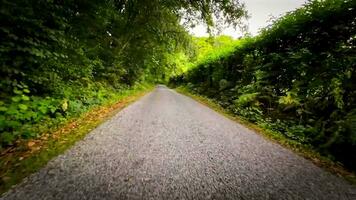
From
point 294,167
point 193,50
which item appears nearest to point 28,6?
point 294,167

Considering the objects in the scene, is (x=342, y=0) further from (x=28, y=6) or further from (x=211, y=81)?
(x=211, y=81)

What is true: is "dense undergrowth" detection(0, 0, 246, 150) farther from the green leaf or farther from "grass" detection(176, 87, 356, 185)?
"grass" detection(176, 87, 356, 185)

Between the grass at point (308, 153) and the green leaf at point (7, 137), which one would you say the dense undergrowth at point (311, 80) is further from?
the green leaf at point (7, 137)

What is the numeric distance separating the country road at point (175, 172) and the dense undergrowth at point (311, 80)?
106 centimetres

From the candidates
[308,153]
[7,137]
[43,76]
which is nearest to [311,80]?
[308,153]

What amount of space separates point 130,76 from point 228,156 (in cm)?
1689

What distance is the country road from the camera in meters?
2.93

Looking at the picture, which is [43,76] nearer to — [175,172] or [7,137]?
[7,137]

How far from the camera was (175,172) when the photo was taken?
143 inches

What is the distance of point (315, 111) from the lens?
6449mm

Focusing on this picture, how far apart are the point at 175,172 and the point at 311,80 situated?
512 centimetres

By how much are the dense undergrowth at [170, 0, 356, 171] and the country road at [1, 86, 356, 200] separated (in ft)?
3.49

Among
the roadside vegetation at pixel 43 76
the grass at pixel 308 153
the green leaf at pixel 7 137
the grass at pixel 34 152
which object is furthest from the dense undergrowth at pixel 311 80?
the green leaf at pixel 7 137

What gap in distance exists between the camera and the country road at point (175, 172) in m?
2.93
